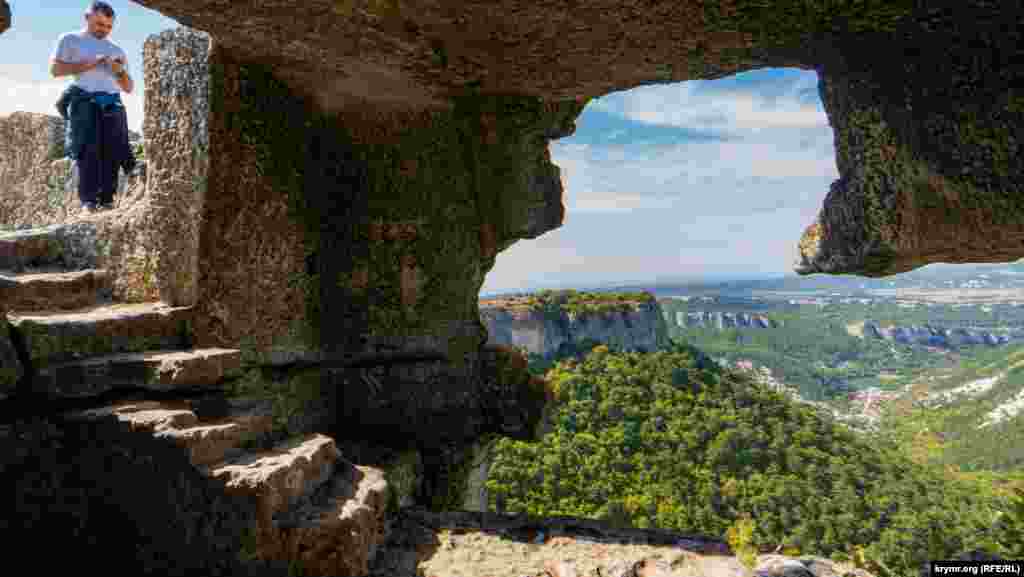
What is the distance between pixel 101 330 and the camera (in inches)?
143

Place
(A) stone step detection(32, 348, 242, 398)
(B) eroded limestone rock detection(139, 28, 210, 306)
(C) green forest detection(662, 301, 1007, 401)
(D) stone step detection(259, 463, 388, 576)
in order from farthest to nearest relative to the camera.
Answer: (C) green forest detection(662, 301, 1007, 401), (B) eroded limestone rock detection(139, 28, 210, 306), (A) stone step detection(32, 348, 242, 398), (D) stone step detection(259, 463, 388, 576)

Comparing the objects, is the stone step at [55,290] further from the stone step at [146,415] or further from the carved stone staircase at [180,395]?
the stone step at [146,415]

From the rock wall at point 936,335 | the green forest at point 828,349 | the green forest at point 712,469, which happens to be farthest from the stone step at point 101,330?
the rock wall at point 936,335

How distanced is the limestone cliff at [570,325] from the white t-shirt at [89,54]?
27.0 meters

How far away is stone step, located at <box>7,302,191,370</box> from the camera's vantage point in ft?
11.1

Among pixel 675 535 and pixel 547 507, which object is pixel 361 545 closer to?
pixel 675 535

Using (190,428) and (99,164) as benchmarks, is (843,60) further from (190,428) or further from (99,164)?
(99,164)

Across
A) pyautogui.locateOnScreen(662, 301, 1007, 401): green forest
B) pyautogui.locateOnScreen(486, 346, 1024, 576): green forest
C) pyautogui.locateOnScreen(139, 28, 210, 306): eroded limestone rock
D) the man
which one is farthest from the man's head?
pyautogui.locateOnScreen(662, 301, 1007, 401): green forest

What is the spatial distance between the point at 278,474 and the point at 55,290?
2.42m

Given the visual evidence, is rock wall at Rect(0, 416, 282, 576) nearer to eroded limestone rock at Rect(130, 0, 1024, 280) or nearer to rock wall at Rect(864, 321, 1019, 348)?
eroded limestone rock at Rect(130, 0, 1024, 280)

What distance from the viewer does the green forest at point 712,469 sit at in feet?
62.6

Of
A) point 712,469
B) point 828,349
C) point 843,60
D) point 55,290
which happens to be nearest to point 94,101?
point 55,290

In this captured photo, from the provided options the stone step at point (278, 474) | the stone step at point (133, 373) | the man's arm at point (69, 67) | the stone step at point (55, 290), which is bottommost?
the stone step at point (278, 474)

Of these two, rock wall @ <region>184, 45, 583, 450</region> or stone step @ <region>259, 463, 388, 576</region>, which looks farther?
rock wall @ <region>184, 45, 583, 450</region>
